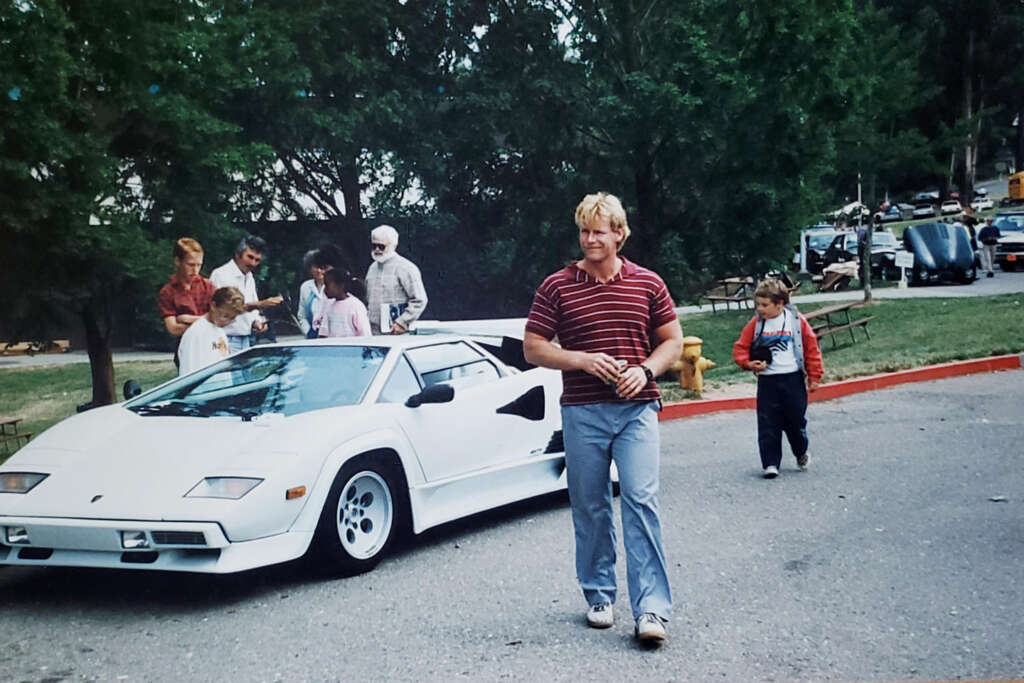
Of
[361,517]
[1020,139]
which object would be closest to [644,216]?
[361,517]

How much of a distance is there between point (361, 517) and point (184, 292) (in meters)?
3.45

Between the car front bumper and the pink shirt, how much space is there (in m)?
3.98

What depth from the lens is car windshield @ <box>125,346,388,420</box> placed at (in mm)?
6535

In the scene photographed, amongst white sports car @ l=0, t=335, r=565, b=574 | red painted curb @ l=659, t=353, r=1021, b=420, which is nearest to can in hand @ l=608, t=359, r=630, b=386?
white sports car @ l=0, t=335, r=565, b=574

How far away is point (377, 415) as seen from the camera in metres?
6.44

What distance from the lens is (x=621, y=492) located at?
4.83 meters

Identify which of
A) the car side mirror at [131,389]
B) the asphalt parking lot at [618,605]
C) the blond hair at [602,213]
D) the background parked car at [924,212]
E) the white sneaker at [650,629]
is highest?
the background parked car at [924,212]

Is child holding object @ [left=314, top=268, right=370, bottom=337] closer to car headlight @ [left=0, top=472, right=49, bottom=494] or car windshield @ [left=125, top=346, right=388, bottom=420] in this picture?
car windshield @ [left=125, top=346, right=388, bottom=420]

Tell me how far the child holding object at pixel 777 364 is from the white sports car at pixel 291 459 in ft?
5.67

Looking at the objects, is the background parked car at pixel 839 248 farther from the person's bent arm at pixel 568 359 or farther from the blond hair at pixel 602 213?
the person's bent arm at pixel 568 359

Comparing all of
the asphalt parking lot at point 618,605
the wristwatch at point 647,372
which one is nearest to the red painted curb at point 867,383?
the asphalt parking lot at point 618,605

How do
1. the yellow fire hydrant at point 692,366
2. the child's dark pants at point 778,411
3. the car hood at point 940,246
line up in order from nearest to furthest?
1. the child's dark pants at point 778,411
2. the yellow fire hydrant at point 692,366
3. the car hood at point 940,246

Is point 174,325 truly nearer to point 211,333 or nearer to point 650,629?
point 211,333

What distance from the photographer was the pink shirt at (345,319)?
9.48 meters
